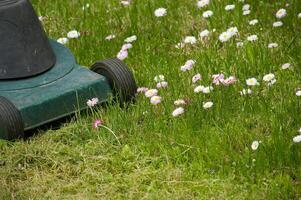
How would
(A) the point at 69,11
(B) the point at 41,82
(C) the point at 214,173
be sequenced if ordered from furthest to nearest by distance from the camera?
(A) the point at 69,11, (B) the point at 41,82, (C) the point at 214,173

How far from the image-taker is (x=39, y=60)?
4715 mm

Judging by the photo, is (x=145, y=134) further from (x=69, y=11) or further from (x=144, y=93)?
(x=69, y=11)

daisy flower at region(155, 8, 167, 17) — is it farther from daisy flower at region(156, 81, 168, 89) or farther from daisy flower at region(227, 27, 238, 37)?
daisy flower at region(156, 81, 168, 89)

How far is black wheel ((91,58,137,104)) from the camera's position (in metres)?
4.67

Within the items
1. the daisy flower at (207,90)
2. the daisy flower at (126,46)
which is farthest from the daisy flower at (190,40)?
the daisy flower at (207,90)

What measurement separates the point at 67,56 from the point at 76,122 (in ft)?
1.73

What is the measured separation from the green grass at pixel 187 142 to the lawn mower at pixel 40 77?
10 cm

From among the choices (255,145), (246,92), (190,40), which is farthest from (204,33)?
(255,145)

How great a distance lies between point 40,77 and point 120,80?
0.44m

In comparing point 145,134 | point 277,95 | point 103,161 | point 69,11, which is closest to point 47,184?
point 103,161

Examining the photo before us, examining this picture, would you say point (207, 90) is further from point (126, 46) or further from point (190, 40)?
point (126, 46)

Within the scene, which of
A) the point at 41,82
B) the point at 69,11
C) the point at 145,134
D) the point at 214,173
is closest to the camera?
the point at 214,173

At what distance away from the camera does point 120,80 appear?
467 centimetres

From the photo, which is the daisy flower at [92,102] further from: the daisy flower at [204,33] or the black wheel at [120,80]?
the daisy flower at [204,33]
